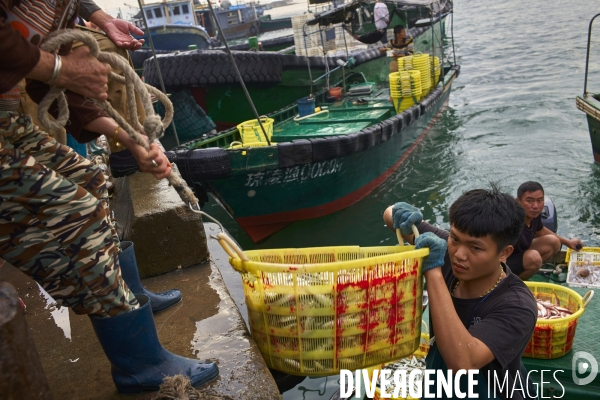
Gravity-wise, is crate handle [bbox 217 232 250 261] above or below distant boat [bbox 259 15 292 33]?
below

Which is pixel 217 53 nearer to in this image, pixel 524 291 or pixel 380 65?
Result: pixel 380 65

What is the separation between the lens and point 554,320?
10.3ft

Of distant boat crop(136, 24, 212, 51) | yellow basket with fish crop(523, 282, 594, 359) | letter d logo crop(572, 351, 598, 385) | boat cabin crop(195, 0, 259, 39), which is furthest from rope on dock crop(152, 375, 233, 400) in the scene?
boat cabin crop(195, 0, 259, 39)

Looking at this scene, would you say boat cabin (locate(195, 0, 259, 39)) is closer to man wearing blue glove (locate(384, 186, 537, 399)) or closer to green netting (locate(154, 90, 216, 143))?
green netting (locate(154, 90, 216, 143))

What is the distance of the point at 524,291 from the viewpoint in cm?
202

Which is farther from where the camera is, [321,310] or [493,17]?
[493,17]

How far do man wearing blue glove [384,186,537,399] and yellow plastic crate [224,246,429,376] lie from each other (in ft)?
0.39

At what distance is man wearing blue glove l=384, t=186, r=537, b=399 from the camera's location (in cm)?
187

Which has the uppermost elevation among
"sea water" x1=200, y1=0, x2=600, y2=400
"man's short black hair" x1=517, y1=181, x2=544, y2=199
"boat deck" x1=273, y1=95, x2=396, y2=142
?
"boat deck" x1=273, y1=95, x2=396, y2=142

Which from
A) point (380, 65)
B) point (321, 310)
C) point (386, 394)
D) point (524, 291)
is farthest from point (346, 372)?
point (380, 65)

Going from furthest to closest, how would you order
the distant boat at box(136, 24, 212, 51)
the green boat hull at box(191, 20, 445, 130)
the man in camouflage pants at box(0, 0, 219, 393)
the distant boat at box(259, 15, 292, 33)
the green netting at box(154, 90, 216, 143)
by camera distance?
the distant boat at box(259, 15, 292, 33) → the distant boat at box(136, 24, 212, 51) → the green boat hull at box(191, 20, 445, 130) → the green netting at box(154, 90, 216, 143) → the man in camouflage pants at box(0, 0, 219, 393)

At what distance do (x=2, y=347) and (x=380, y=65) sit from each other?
12364 millimetres

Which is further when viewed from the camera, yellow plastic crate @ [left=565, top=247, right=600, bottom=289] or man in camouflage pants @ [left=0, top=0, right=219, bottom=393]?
yellow plastic crate @ [left=565, top=247, right=600, bottom=289]

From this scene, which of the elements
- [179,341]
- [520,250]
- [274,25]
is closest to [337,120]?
[520,250]
